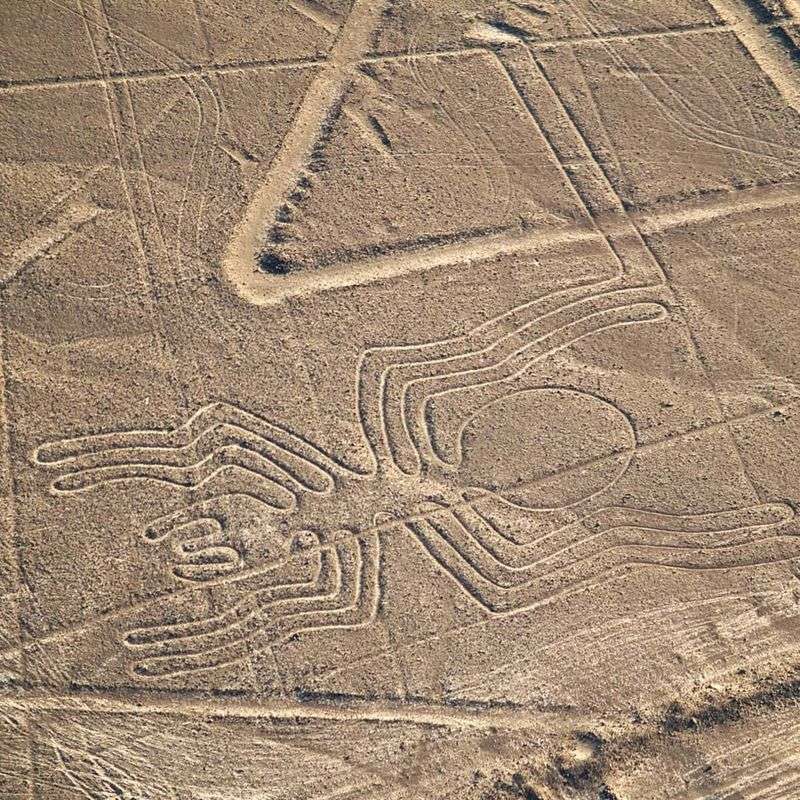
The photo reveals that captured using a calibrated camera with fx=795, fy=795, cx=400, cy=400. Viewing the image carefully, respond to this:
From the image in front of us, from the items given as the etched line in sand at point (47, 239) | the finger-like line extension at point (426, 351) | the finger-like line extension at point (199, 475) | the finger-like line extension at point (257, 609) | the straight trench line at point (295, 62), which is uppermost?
the straight trench line at point (295, 62)

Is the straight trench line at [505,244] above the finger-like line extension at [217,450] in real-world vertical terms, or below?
above

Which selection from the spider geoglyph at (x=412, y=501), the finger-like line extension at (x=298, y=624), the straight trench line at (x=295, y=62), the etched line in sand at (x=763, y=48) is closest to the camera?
the finger-like line extension at (x=298, y=624)

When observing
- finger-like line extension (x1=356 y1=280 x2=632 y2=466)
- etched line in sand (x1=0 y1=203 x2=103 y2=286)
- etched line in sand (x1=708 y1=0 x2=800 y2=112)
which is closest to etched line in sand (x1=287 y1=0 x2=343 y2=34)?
etched line in sand (x1=0 y1=203 x2=103 y2=286)

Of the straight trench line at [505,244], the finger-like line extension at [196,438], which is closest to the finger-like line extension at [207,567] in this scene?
the finger-like line extension at [196,438]

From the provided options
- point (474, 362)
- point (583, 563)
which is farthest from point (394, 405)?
point (583, 563)

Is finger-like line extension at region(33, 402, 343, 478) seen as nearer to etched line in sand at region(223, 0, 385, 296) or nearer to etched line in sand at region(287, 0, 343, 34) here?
etched line in sand at region(223, 0, 385, 296)

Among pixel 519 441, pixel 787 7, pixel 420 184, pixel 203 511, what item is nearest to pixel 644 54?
pixel 787 7

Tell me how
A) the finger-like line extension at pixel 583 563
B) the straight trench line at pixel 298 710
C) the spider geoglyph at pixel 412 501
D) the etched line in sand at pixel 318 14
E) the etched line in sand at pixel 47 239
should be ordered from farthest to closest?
the etched line in sand at pixel 318 14, the etched line in sand at pixel 47 239, the finger-like line extension at pixel 583 563, the spider geoglyph at pixel 412 501, the straight trench line at pixel 298 710

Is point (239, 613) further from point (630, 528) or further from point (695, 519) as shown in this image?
point (695, 519)

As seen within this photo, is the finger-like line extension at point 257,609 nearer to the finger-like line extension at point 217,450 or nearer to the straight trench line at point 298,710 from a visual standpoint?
the straight trench line at point 298,710
